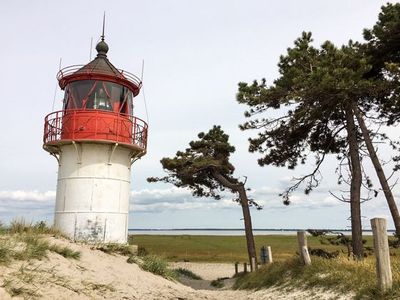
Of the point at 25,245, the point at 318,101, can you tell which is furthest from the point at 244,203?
the point at 25,245

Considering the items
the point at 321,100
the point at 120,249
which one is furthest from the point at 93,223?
the point at 321,100

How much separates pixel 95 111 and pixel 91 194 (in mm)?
3316

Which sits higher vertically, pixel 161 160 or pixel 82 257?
pixel 161 160

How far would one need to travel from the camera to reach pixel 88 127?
15.1 m

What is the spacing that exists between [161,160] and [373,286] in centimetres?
1993

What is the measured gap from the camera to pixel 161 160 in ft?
90.6

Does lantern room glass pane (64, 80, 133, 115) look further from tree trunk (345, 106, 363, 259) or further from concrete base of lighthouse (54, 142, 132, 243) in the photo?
tree trunk (345, 106, 363, 259)

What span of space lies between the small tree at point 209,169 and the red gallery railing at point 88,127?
10453 millimetres

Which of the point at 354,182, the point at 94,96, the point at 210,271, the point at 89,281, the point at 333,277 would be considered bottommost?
the point at 210,271

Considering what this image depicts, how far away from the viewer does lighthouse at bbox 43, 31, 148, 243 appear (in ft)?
49.8

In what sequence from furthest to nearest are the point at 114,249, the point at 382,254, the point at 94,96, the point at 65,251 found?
the point at 94,96
the point at 114,249
the point at 65,251
the point at 382,254

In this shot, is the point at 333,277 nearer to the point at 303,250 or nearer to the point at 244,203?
the point at 303,250

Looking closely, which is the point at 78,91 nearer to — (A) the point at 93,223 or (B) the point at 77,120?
(B) the point at 77,120

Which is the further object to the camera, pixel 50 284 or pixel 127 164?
pixel 127 164
